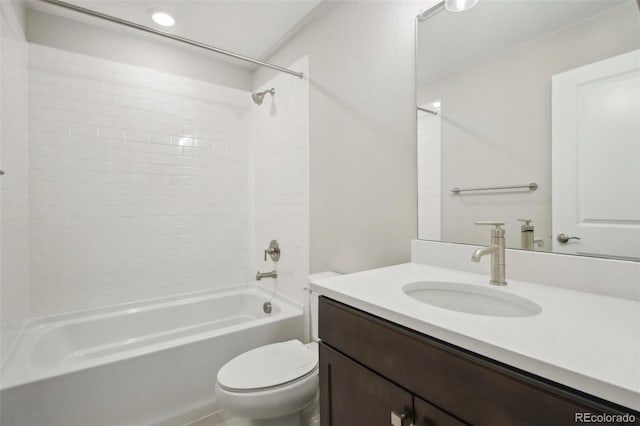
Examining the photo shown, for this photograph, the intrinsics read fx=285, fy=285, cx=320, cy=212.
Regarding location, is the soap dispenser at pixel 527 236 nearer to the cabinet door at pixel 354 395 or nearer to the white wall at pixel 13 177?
the cabinet door at pixel 354 395

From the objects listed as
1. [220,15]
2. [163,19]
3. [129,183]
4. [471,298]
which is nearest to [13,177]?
[129,183]

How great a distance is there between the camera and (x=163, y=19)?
6.72ft

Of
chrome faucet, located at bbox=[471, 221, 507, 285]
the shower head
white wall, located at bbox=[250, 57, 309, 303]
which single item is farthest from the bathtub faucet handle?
chrome faucet, located at bbox=[471, 221, 507, 285]

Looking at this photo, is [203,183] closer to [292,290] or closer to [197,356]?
[292,290]

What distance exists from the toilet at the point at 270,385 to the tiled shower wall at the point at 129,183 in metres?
1.31

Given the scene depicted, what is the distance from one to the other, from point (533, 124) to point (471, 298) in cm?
64

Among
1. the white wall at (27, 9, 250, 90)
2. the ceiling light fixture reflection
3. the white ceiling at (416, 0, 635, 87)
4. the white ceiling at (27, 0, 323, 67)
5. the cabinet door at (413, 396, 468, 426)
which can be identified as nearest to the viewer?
the cabinet door at (413, 396, 468, 426)

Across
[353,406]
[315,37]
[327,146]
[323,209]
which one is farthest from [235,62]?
[353,406]

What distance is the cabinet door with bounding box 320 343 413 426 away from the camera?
2.38 ft

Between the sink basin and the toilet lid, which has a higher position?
the sink basin

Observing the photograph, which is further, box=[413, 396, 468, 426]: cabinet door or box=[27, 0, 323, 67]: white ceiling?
box=[27, 0, 323, 67]: white ceiling

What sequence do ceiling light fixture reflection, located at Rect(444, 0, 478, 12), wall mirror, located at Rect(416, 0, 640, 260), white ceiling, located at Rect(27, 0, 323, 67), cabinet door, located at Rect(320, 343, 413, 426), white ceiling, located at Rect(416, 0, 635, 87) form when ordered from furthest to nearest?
white ceiling, located at Rect(27, 0, 323, 67), ceiling light fixture reflection, located at Rect(444, 0, 478, 12), white ceiling, located at Rect(416, 0, 635, 87), wall mirror, located at Rect(416, 0, 640, 260), cabinet door, located at Rect(320, 343, 413, 426)

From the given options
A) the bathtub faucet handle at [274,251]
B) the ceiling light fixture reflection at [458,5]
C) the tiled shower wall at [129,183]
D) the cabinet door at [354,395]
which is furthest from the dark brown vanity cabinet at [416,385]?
the tiled shower wall at [129,183]

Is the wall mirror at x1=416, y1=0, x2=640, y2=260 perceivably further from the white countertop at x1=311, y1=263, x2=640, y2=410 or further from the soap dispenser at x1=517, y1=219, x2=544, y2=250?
the white countertop at x1=311, y1=263, x2=640, y2=410
